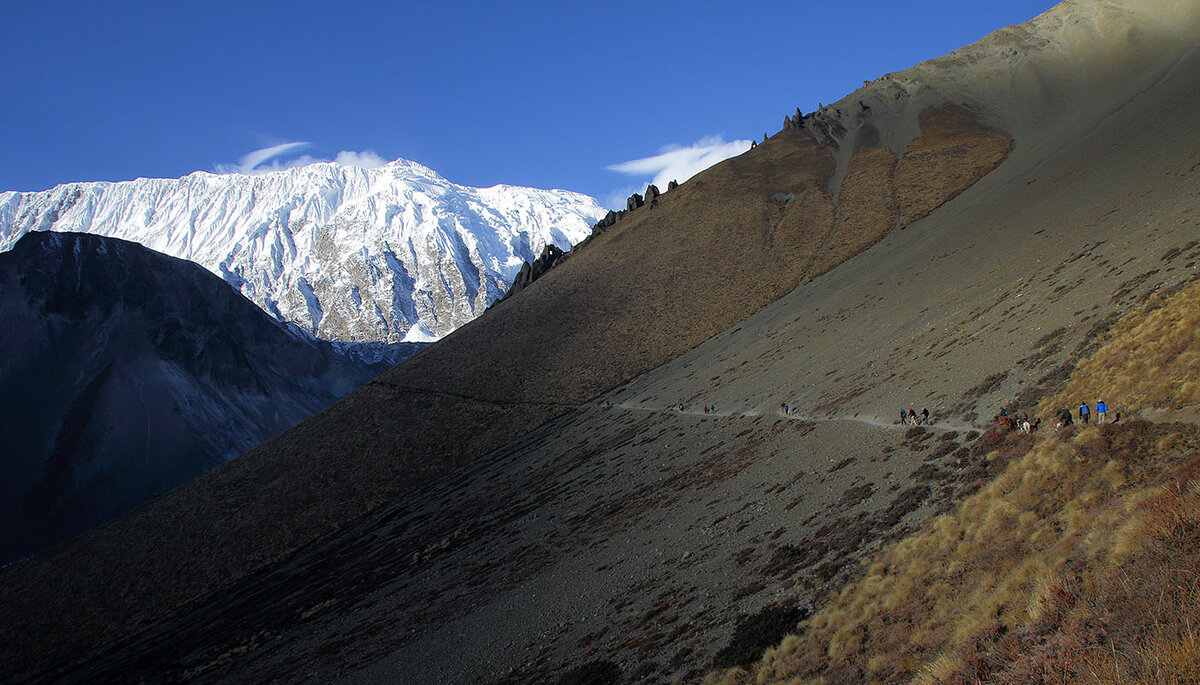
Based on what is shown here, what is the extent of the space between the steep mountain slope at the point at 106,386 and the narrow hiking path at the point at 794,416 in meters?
87.7

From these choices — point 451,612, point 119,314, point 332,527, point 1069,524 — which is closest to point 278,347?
point 119,314

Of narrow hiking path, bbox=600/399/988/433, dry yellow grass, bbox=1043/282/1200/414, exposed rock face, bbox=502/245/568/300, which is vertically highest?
exposed rock face, bbox=502/245/568/300

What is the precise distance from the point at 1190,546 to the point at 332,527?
197 ft

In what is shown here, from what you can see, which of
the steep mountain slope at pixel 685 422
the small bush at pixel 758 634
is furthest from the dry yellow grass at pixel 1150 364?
the small bush at pixel 758 634

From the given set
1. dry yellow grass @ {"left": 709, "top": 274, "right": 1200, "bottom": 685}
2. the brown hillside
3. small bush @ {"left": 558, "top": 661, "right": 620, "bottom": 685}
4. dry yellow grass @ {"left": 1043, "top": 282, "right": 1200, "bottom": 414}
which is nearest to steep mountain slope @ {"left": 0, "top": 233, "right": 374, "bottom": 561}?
the brown hillside

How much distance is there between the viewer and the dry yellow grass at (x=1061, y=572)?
7.29 metres

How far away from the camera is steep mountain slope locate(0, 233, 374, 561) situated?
102 m

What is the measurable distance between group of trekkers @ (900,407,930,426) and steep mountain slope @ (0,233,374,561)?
118m

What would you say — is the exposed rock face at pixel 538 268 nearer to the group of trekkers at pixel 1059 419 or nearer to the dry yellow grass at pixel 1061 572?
the group of trekkers at pixel 1059 419

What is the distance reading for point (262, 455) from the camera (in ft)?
234

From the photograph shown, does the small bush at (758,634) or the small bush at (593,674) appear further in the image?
the small bush at (593,674)

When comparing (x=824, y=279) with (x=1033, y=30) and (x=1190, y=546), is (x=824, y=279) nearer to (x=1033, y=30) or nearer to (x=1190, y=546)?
(x=1190, y=546)

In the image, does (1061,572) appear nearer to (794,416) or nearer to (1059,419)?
(1059,419)

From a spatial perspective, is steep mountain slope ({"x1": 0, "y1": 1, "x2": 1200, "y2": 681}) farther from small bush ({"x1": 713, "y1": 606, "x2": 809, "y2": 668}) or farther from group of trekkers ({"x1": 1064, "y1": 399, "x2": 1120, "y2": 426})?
group of trekkers ({"x1": 1064, "y1": 399, "x2": 1120, "y2": 426})
